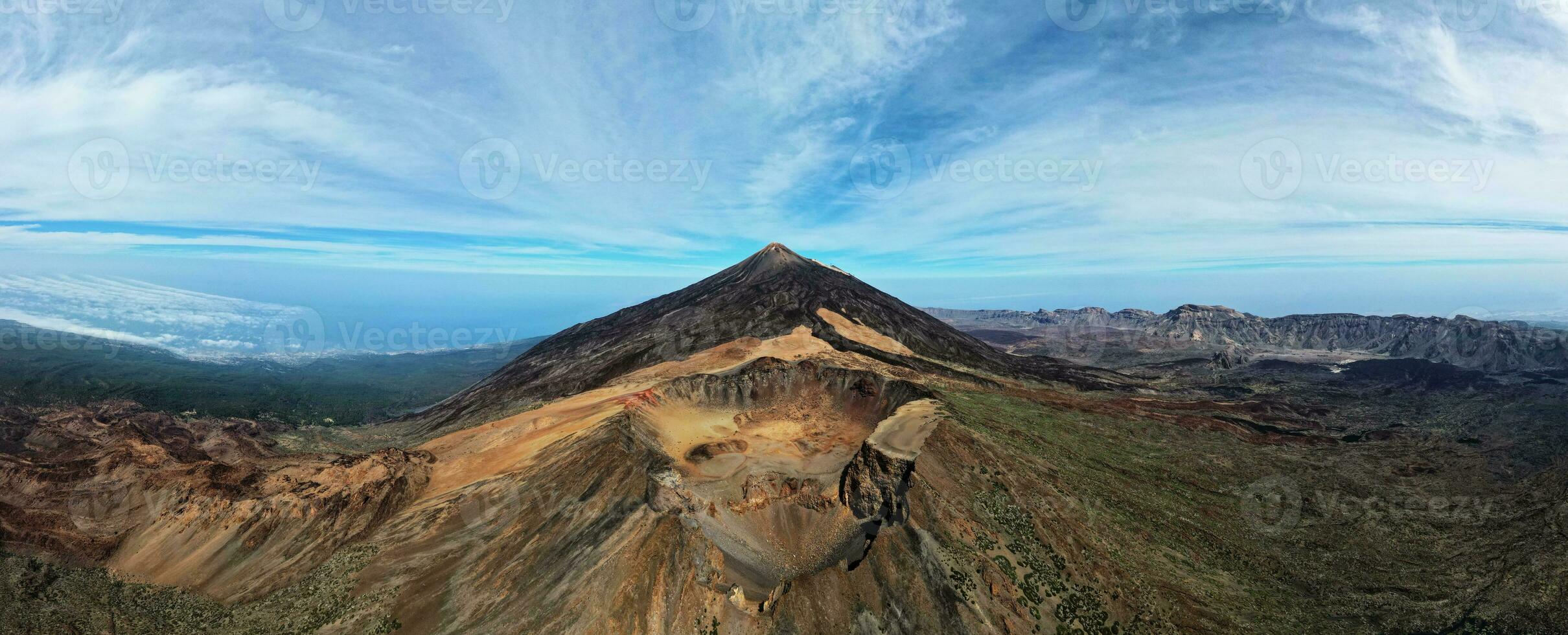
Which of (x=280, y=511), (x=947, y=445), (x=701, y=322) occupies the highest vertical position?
(x=701, y=322)

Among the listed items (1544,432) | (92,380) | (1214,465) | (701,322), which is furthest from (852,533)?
(92,380)

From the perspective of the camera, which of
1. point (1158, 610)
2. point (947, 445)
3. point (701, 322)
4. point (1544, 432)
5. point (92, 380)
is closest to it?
point (1158, 610)

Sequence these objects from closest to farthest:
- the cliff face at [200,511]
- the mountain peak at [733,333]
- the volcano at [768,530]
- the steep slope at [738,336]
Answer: the volcano at [768,530], the cliff face at [200,511], the steep slope at [738,336], the mountain peak at [733,333]

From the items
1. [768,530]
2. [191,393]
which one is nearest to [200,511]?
[768,530]

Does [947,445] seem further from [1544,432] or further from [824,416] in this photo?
[1544,432]

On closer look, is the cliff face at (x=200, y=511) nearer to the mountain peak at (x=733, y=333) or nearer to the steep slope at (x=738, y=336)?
the steep slope at (x=738, y=336)

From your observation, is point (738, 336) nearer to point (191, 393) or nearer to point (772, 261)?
point (772, 261)

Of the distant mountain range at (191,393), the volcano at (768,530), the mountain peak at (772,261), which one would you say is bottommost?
the distant mountain range at (191,393)

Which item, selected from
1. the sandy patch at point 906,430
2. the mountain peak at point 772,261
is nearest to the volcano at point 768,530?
the sandy patch at point 906,430
